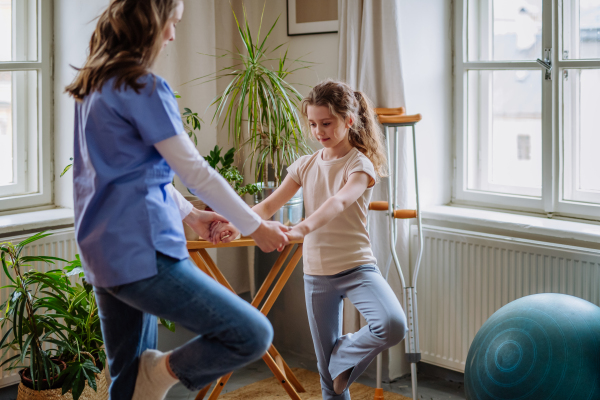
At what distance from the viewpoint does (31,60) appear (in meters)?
3.15

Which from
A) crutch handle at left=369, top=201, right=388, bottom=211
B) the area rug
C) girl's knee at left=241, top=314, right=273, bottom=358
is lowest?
the area rug

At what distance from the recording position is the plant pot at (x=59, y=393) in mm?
2445

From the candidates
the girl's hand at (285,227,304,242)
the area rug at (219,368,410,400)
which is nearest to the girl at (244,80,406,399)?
the girl's hand at (285,227,304,242)

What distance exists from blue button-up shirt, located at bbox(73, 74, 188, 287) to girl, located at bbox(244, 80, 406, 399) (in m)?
0.79

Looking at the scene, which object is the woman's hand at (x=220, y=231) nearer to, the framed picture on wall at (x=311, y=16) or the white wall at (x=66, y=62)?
the white wall at (x=66, y=62)

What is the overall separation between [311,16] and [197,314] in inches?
85.2

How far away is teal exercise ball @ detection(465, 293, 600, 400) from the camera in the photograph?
2.11m

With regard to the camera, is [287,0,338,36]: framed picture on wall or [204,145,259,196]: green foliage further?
[287,0,338,36]: framed picture on wall

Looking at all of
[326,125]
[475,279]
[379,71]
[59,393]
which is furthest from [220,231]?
[475,279]

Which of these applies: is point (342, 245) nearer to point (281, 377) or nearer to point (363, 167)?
point (363, 167)

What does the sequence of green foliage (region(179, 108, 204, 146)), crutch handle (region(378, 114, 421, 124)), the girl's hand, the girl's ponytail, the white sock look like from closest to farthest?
1. the white sock
2. the girl's hand
3. the girl's ponytail
4. crutch handle (region(378, 114, 421, 124))
5. green foliage (region(179, 108, 204, 146))

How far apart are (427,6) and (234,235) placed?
5.39ft

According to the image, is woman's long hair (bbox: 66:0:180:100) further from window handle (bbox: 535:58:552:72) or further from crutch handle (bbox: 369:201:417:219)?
window handle (bbox: 535:58:552:72)

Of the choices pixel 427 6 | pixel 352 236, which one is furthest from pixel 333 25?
pixel 352 236
